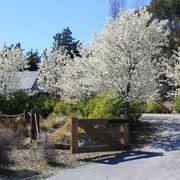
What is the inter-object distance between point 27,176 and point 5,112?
1839 cm

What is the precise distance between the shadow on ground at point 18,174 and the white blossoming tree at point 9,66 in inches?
903

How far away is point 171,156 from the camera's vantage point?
590 inches

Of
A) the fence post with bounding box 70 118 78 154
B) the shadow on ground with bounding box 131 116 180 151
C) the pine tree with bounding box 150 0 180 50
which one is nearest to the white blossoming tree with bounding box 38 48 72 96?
the pine tree with bounding box 150 0 180 50

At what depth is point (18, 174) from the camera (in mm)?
12953

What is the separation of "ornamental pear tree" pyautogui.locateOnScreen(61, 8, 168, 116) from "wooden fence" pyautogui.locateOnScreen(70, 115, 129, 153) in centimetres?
221

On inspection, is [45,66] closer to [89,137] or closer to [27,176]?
[89,137]

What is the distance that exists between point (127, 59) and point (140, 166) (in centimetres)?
665

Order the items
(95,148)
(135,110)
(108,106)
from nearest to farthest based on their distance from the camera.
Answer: (95,148), (108,106), (135,110)

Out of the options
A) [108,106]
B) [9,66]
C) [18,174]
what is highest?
[9,66]

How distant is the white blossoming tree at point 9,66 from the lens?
3781cm

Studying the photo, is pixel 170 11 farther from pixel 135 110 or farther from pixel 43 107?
pixel 135 110

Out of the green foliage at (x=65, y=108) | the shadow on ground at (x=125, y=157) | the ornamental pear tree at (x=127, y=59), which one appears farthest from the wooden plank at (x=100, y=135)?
the green foliage at (x=65, y=108)

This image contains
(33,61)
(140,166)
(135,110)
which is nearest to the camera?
(140,166)

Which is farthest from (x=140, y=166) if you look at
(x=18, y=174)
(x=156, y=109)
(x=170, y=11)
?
(x=170, y=11)
